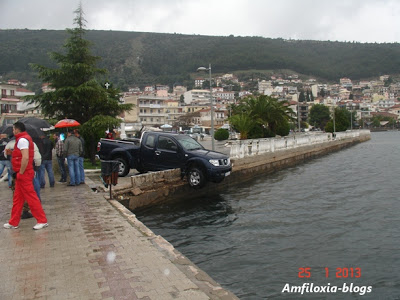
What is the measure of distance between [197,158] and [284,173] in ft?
37.0

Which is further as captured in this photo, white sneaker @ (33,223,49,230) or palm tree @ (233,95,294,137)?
palm tree @ (233,95,294,137)

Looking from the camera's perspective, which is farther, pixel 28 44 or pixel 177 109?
pixel 28 44

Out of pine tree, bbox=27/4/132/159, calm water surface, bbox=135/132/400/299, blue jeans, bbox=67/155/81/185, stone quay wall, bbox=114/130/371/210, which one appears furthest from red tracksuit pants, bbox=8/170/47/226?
pine tree, bbox=27/4/132/159

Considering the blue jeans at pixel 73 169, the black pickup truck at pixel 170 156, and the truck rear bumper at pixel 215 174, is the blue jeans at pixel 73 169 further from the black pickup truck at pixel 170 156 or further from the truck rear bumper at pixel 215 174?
the truck rear bumper at pixel 215 174

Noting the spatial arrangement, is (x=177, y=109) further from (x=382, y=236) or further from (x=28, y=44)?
(x=382, y=236)

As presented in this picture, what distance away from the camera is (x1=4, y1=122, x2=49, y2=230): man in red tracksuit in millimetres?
7027

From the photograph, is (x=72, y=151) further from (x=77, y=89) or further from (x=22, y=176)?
(x=77, y=89)

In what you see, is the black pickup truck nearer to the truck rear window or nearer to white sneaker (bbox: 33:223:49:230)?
the truck rear window

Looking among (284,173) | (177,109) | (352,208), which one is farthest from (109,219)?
(177,109)

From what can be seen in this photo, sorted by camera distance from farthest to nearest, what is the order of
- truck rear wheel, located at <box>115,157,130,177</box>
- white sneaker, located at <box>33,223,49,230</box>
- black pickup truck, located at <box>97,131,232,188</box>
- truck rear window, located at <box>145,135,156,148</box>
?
truck rear wheel, located at <box>115,157,130,177</box> → truck rear window, located at <box>145,135,156,148</box> → black pickup truck, located at <box>97,131,232,188</box> → white sneaker, located at <box>33,223,49,230</box>

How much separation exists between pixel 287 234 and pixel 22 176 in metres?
6.33

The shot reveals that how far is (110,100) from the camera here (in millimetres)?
21312

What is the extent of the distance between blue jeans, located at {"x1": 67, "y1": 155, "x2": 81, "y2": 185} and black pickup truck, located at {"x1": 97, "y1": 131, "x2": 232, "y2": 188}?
2.42 meters

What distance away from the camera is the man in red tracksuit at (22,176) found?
7.03 metres
